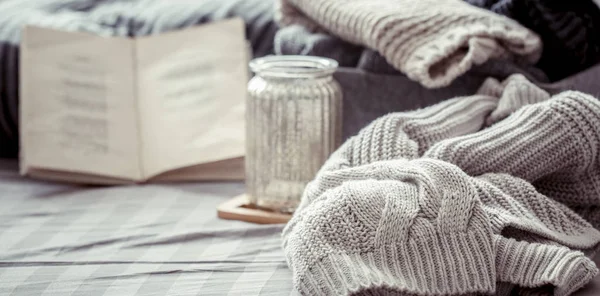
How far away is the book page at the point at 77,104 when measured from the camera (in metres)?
1.11

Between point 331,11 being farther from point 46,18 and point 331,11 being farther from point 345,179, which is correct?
point 46,18

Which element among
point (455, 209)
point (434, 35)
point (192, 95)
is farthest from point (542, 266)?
point (192, 95)

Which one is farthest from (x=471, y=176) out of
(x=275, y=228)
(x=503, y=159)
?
(x=275, y=228)

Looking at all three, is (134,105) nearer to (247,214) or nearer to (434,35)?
(247,214)

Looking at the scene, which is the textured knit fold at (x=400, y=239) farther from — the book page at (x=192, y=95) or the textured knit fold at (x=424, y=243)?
the book page at (x=192, y=95)

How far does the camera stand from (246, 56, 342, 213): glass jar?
955 mm

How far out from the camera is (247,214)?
948 mm

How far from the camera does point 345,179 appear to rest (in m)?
0.77

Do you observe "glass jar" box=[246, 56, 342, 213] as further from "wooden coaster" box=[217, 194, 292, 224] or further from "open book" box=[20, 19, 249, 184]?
"open book" box=[20, 19, 249, 184]

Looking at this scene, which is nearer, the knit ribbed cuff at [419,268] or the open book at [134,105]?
the knit ribbed cuff at [419,268]

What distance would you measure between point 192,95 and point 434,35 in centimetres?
35

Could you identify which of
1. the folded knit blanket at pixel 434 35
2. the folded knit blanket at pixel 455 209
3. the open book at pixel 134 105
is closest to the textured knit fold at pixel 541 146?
the folded knit blanket at pixel 455 209

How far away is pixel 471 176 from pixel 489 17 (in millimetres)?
241

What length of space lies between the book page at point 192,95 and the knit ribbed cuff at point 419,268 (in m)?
0.43
